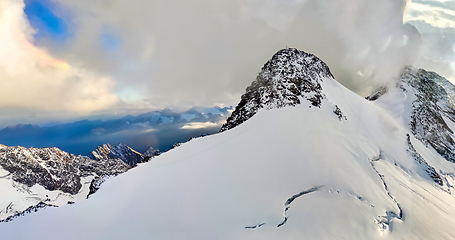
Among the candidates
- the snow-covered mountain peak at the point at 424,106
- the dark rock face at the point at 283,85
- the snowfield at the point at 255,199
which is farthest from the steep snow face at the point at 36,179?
the snow-covered mountain peak at the point at 424,106

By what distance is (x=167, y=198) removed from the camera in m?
11.2

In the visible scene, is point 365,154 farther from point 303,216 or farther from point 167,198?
point 167,198

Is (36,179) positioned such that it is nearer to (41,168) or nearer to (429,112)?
(41,168)

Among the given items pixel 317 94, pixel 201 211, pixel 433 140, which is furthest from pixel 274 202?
pixel 433 140

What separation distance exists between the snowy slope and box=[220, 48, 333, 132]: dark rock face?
7.49 meters

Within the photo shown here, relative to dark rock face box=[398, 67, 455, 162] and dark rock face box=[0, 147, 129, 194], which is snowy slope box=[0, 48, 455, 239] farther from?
dark rock face box=[0, 147, 129, 194]

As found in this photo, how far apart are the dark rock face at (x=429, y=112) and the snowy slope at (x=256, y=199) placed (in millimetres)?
43181

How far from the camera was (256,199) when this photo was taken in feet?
34.9

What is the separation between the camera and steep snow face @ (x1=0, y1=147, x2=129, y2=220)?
12438cm

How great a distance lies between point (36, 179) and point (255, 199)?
688 ft

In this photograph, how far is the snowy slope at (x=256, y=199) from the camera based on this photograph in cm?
928

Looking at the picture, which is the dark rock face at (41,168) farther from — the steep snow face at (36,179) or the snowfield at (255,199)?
the snowfield at (255,199)

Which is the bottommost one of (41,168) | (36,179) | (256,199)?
(256,199)

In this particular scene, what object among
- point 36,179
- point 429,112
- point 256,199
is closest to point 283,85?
point 256,199
